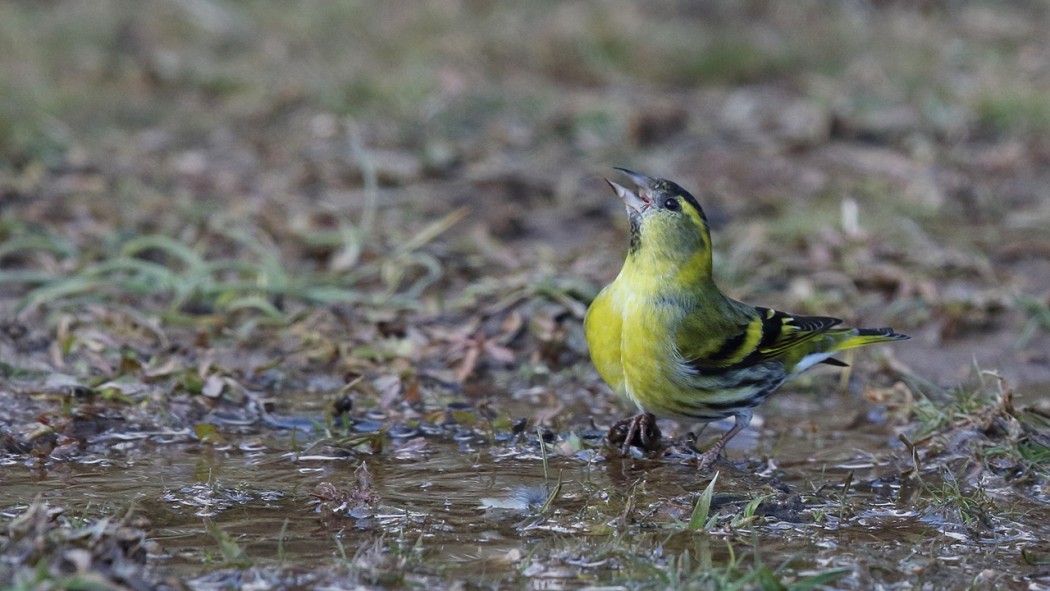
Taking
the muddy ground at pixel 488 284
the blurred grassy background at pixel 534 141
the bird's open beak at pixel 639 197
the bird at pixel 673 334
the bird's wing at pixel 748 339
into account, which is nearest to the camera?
the muddy ground at pixel 488 284

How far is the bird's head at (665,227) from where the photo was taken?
5.05 m

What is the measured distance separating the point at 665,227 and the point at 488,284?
1.89 meters

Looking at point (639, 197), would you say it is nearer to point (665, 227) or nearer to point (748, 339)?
point (665, 227)

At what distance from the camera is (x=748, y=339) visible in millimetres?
5223

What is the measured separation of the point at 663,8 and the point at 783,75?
1.35 m

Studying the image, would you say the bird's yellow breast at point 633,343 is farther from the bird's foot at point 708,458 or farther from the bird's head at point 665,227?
the bird's foot at point 708,458

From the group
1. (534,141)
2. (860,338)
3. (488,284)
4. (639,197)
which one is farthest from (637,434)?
(534,141)

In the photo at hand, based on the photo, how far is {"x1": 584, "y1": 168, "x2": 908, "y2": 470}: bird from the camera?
4.84m

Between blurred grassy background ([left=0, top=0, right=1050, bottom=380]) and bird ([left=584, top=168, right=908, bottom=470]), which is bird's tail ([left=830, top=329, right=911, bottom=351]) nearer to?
bird ([left=584, top=168, right=908, bottom=470])

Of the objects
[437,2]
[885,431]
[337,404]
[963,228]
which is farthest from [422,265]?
[437,2]

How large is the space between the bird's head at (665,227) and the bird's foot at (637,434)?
574 millimetres

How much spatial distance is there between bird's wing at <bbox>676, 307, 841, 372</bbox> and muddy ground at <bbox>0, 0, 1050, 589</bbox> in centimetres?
34

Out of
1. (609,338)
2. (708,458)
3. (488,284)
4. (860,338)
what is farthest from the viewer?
(488,284)

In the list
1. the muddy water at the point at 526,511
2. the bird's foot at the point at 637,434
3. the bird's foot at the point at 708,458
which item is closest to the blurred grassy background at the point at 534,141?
the muddy water at the point at 526,511
